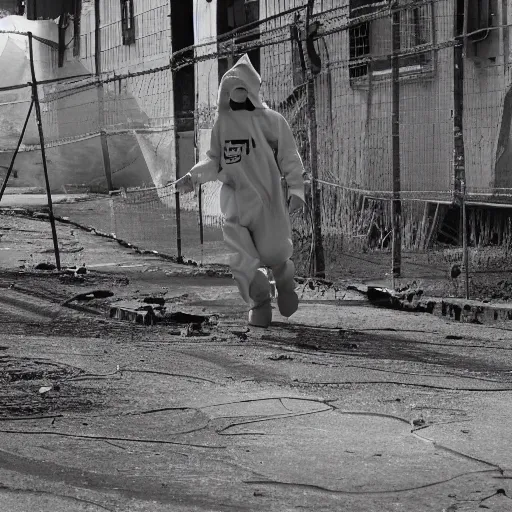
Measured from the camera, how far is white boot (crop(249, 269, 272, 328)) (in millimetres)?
9203

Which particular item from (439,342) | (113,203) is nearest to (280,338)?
(439,342)

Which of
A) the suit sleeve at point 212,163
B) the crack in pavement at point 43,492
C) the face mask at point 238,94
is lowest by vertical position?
the crack in pavement at point 43,492

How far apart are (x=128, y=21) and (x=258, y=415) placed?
1912 cm

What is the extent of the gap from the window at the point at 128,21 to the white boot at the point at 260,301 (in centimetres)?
1532

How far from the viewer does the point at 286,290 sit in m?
9.42

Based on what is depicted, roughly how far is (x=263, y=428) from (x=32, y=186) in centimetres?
2275

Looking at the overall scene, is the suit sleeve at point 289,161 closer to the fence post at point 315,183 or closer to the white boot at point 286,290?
the white boot at point 286,290

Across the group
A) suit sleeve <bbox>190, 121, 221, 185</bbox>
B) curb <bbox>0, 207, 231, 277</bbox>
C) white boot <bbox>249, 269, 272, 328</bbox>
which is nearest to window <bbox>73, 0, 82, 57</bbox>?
curb <bbox>0, 207, 231, 277</bbox>

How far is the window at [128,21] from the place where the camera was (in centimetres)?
2388

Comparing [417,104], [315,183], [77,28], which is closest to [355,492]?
[315,183]

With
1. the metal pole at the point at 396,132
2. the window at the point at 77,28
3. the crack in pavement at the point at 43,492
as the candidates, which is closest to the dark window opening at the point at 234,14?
the window at the point at 77,28

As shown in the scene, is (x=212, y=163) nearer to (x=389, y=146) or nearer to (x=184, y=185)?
(x=389, y=146)

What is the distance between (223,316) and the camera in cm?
1005

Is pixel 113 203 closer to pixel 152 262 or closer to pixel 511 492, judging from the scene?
pixel 152 262
